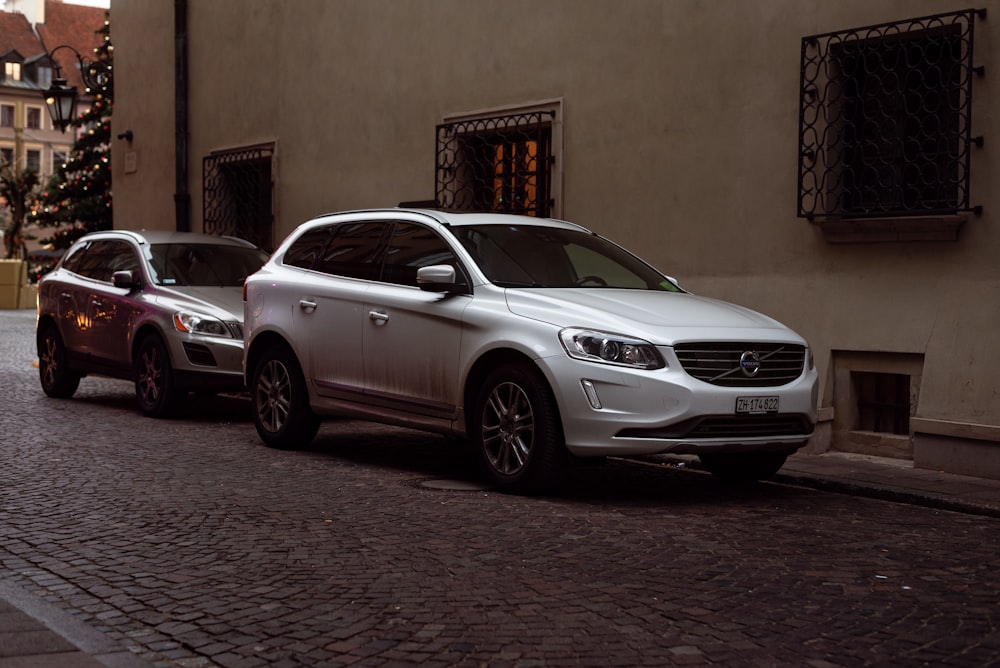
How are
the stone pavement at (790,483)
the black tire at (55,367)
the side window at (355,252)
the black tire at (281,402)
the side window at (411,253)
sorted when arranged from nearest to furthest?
the stone pavement at (790,483) → the side window at (411,253) → the side window at (355,252) → the black tire at (281,402) → the black tire at (55,367)

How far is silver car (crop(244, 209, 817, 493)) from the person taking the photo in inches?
308

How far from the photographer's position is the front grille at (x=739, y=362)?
7.88 meters

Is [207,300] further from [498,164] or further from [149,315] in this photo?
[498,164]

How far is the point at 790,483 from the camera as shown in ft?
30.2

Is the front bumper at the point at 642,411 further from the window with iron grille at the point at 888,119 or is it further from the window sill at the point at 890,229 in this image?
the window with iron grille at the point at 888,119

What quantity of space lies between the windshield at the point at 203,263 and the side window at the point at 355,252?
11.4 feet

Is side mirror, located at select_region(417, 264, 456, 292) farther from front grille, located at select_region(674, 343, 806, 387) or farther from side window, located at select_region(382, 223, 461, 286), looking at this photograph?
front grille, located at select_region(674, 343, 806, 387)

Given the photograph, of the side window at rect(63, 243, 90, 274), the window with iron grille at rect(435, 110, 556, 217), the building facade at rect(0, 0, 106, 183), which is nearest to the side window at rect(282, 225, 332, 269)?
the window with iron grille at rect(435, 110, 556, 217)

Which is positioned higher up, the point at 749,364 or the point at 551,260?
the point at 551,260

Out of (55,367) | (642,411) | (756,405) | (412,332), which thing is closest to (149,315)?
(55,367)

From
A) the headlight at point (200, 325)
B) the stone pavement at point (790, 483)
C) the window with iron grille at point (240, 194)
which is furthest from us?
the window with iron grille at point (240, 194)

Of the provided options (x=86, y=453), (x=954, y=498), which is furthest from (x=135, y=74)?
(x=954, y=498)

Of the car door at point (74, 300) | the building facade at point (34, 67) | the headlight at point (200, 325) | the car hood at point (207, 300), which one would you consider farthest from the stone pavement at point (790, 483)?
the building facade at point (34, 67)

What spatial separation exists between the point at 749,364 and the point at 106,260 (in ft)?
26.5
